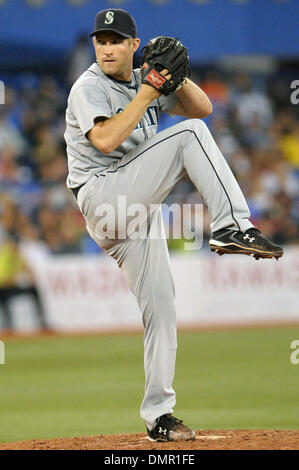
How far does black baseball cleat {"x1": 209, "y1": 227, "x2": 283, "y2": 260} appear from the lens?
4.36 metres

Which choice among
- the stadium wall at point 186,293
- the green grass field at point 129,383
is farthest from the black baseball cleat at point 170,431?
the stadium wall at point 186,293

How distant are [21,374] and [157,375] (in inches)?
191

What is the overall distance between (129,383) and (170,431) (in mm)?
3914

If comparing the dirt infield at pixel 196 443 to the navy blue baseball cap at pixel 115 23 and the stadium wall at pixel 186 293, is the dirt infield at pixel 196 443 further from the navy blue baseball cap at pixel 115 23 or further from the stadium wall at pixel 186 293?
the stadium wall at pixel 186 293

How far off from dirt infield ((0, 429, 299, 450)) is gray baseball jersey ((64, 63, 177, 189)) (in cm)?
147

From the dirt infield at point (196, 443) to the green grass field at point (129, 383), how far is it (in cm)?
92

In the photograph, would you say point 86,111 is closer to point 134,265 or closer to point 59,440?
point 134,265

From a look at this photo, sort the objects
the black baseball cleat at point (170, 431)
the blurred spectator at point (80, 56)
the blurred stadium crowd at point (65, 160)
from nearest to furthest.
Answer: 1. the black baseball cleat at point (170, 431)
2. the blurred stadium crowd at point (65, 160)
3. the blurred spectator at point (80, 56)

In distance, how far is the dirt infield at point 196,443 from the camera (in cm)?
475

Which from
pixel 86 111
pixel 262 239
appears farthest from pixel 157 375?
pixel 86 111

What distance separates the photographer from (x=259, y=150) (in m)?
16.0

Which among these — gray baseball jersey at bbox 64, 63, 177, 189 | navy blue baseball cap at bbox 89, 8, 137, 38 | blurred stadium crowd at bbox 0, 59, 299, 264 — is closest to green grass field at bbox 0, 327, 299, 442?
blurred stadium crowd at bbox 0, 59, 299, 264

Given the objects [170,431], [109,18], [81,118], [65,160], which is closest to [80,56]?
[65,160]

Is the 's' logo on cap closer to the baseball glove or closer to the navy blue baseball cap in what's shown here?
the navy blue baseball cap
